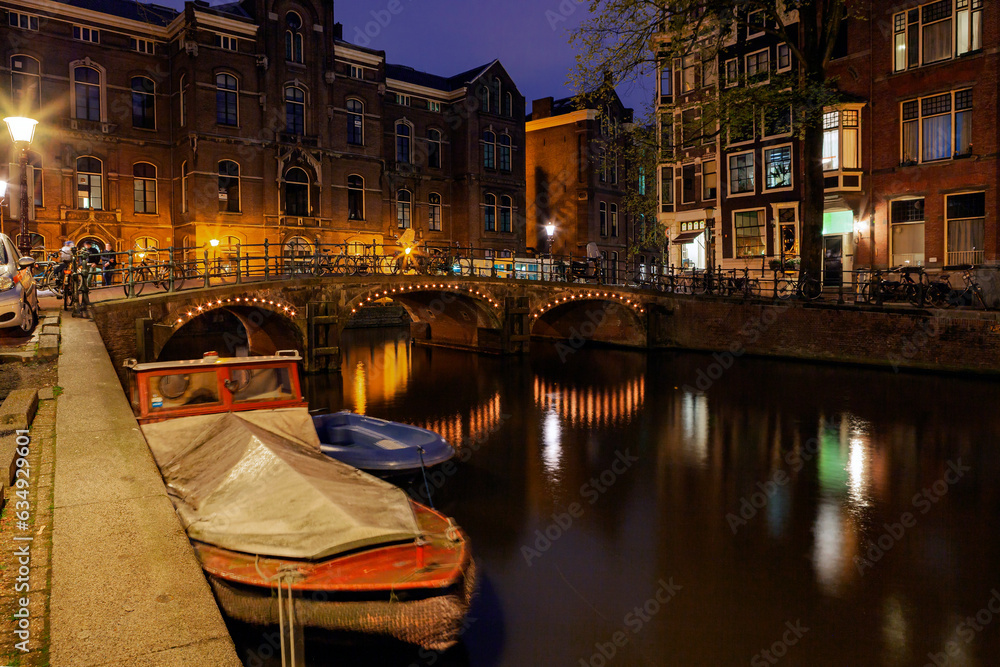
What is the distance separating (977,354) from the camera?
19.4 metres

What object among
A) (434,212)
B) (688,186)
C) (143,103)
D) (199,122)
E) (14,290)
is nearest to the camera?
(14,290)

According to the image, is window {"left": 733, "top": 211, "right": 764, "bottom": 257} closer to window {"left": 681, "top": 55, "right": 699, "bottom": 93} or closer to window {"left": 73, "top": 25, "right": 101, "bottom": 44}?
window {"left": 681, "top": 55, "right": 699, "bottom": 93}

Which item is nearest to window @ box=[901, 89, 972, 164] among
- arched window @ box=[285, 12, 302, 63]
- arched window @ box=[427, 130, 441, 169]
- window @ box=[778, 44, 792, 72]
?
window @ box=[778, 44, 792, 72]

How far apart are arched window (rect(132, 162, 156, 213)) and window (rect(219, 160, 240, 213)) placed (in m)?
3.49

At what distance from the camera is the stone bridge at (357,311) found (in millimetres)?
17281

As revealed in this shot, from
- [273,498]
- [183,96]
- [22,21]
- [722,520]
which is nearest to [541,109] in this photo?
[183,96]

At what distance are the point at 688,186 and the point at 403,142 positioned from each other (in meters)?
17.3

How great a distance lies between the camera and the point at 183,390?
821cm

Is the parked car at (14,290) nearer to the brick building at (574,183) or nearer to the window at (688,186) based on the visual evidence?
the window at (688,186)

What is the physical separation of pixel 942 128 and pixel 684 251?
39.9ft

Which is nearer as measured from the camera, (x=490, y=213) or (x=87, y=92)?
(x=87, y=92)

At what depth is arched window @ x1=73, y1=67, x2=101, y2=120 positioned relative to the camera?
31.2m

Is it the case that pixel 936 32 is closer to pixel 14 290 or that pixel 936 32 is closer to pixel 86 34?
pixel 14 290

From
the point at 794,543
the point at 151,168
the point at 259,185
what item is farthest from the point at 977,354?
the point at 151,168
